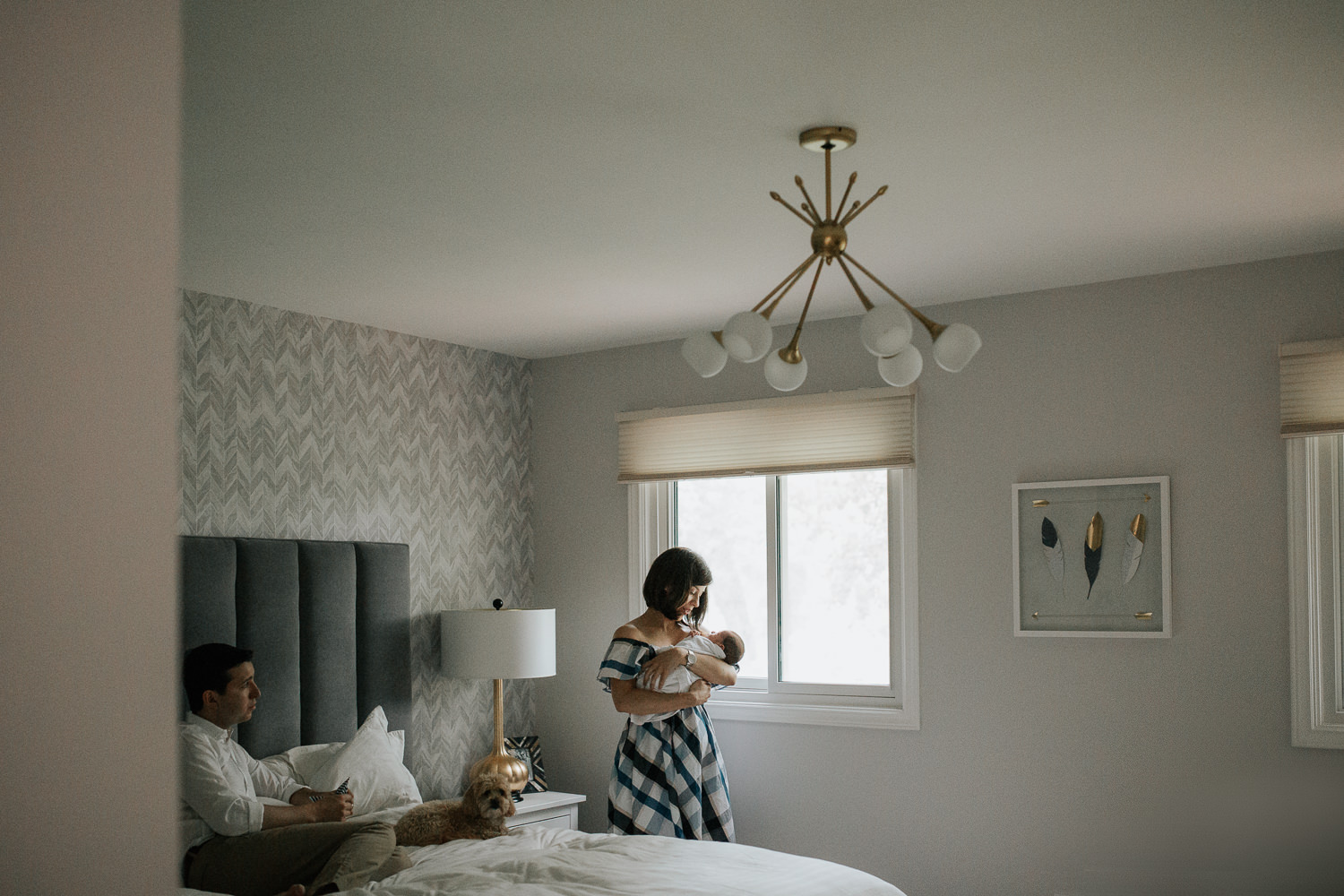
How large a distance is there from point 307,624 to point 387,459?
2.87 ft

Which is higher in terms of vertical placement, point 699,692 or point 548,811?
point 699,692

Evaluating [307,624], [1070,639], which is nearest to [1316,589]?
[1070,639]

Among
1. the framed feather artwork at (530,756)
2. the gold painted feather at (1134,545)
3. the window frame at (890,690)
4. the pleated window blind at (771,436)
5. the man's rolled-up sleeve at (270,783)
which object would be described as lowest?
the framed feather artwork at (530,756)

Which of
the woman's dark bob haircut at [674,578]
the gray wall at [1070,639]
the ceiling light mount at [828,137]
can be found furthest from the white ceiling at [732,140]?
the woman's dark bob haircut at [674,578]

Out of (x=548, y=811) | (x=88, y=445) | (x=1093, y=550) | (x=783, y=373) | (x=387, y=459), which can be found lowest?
(x=548, y=811)

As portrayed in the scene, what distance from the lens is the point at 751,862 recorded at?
10.3ft

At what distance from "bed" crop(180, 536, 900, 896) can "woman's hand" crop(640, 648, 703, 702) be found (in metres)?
0.57

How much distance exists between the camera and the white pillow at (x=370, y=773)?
392 centimetres

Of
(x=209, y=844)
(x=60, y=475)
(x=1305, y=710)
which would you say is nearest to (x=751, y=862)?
(x=209, y=844)

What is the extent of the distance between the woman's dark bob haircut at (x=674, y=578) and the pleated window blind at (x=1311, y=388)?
2068 millimetres

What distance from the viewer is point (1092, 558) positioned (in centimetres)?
394

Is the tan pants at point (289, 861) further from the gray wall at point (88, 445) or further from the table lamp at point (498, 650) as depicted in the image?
the gray wall at point (88, 445)

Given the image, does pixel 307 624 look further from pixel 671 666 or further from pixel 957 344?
pixel 957 344

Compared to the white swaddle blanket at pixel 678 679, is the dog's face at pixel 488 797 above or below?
below
